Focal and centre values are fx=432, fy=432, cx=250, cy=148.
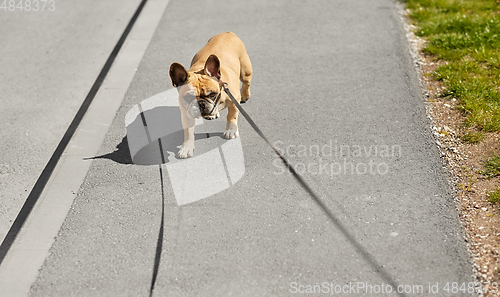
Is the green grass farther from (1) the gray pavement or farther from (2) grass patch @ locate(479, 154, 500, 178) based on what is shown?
(1) the gray pavement

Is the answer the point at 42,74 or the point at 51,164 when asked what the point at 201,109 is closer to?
→ the point at 51,164

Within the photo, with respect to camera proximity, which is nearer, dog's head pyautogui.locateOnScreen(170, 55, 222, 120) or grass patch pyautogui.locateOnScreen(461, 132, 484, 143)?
dog's head pyautogui.locateOnScreen(170, 55, 222, 120)

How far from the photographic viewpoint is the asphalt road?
3568mm

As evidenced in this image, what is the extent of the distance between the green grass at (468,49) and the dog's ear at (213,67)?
10.3 feet

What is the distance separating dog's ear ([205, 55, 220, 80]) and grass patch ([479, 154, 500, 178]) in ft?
9.62

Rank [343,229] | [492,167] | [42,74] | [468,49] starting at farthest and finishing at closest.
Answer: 1. [42,74]
2. [468,49]
3. [492,167]
4. [343,229]

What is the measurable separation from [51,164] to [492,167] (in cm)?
484

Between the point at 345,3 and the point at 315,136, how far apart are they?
4.38 metres

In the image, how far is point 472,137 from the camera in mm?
4965

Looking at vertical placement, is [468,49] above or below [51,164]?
above

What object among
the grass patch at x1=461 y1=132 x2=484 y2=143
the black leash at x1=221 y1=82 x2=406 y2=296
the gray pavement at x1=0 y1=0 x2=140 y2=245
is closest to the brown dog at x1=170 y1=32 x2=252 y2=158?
the black leash at x1=221 y1=82 x2=406 y2=296

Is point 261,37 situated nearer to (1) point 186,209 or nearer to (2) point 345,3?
(2) point 345,3

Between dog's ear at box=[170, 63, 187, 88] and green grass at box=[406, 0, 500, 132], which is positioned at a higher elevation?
dog's ear at box=[170, 63, 187, 88]

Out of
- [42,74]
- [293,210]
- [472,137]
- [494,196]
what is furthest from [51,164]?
[472,137]
